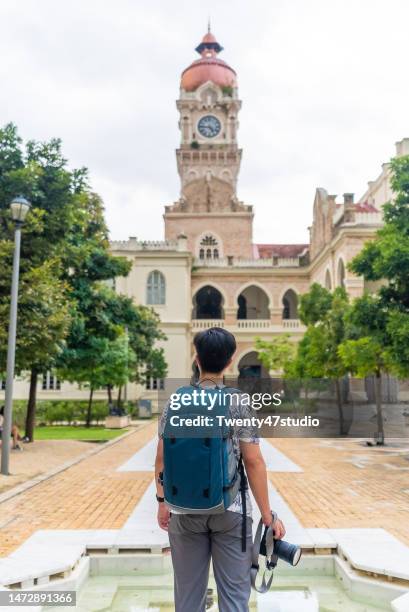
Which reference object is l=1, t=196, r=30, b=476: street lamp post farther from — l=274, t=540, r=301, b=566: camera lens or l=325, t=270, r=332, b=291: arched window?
l=325, t=270, r=332, b=291: arched window

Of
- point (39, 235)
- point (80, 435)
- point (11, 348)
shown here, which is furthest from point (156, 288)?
point (11, 348)

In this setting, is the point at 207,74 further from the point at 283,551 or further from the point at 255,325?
the point at 283,551

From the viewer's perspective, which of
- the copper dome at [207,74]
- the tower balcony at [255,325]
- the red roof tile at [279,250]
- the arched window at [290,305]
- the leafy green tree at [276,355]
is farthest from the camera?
the copper dome at [207,74]

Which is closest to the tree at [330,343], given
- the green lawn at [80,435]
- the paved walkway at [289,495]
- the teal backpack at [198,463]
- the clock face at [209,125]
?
the paved walkway at [289,495]

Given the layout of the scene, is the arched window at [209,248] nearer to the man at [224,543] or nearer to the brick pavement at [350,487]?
the brick pavement at [350,487]

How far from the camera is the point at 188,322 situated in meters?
40.9

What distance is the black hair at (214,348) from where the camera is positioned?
10.3 ft

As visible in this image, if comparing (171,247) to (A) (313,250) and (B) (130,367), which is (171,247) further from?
(B) (130,367)

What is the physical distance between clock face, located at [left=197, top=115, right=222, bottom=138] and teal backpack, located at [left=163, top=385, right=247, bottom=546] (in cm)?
5217

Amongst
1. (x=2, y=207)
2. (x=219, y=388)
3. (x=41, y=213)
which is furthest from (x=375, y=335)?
(x=219, y=388)

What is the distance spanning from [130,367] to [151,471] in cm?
1858

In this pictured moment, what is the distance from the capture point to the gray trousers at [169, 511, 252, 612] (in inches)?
116

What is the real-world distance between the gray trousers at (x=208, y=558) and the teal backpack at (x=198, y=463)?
0.14m

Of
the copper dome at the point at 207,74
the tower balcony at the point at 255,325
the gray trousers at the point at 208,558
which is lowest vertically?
the gray trousers at the point at 208,558
